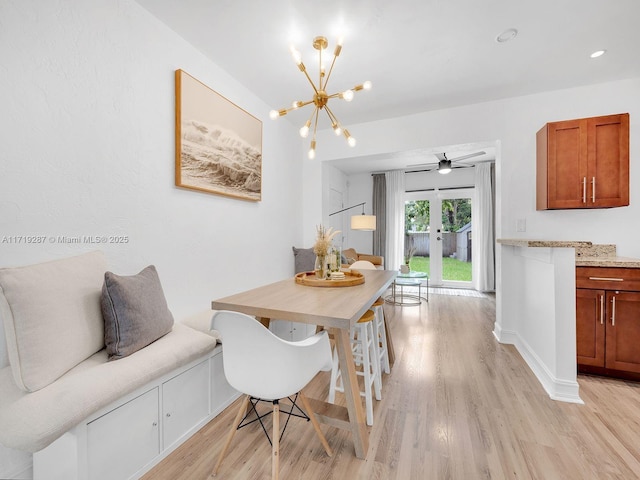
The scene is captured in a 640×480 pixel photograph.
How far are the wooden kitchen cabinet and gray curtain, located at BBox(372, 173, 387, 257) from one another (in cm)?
394

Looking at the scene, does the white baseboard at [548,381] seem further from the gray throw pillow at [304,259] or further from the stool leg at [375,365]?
the gray throw pillow at [304,259]

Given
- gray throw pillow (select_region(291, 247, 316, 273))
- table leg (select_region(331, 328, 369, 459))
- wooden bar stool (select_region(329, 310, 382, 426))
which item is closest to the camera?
table leg (select_region(331, 328, 369, 459))

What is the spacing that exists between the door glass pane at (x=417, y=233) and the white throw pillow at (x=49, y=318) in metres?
5.54

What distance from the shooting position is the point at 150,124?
6.40ft

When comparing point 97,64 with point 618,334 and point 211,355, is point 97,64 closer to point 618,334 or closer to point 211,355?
point 211,355

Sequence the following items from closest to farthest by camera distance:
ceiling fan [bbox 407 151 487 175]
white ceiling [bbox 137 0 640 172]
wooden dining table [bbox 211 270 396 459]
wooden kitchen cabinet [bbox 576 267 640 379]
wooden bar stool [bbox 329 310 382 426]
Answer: wooden dining table [bbox 211 270 396 459] → wooden bar stool [bbox 329 310 382 426] → white ceiling [bbox 137 0 640 172] → wooden kitchen cabinet [bbox 576 267 640 379] → ceiling fan [bbox 407 151 487 175]

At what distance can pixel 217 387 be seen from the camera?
182 centimetres

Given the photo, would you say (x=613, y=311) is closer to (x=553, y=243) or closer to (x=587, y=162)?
(x=553, y=243)

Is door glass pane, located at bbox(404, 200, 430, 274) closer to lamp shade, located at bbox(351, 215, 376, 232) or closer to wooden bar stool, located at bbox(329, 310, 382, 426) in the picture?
lamp shade, located at bbox(351, 215, 376, 232)

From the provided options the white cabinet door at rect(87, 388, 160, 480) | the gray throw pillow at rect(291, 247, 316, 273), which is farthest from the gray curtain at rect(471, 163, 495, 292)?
the white cabinet door at rect(87, 388, 160, 480)

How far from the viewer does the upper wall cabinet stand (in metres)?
2.50

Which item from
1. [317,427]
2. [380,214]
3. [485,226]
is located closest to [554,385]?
[317,427]

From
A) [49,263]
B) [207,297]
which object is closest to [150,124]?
[49,263]

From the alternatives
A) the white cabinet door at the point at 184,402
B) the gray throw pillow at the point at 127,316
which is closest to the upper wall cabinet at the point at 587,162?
the white cabinet door at the point at 184,402
